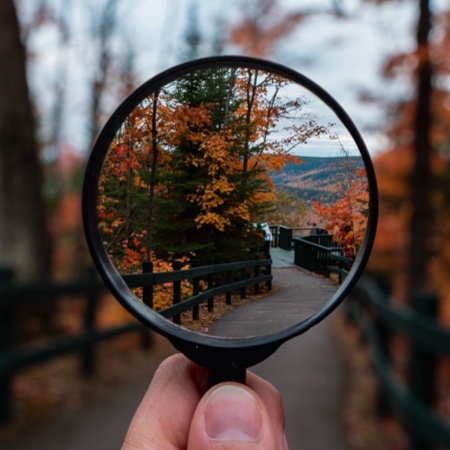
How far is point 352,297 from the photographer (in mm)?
5828

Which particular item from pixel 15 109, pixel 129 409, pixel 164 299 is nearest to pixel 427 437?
pixel 129 409

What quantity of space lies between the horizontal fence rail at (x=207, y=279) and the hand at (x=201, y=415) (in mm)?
104

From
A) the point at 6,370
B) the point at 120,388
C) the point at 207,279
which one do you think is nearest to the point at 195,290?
the point at 207,279

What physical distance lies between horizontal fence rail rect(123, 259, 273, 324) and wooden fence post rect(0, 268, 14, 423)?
368cm

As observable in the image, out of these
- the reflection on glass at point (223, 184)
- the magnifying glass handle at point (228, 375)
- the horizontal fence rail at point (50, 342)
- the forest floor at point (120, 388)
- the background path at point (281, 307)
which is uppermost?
the reflection on glass at point (223, 184)

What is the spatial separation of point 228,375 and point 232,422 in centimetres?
7

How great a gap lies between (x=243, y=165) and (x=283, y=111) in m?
0.09

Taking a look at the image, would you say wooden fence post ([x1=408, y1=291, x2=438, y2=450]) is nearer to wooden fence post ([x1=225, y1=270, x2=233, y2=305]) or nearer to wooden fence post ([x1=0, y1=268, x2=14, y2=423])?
wooden fence post ([x1=225, y1=270, x2=233, y2=305])

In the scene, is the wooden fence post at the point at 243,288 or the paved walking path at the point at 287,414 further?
the paved walking path at the point at 287,414

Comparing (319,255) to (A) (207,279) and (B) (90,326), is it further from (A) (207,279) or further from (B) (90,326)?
A: (B) (90,326)

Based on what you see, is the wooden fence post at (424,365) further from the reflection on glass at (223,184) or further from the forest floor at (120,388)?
the reflection on glass at (223,184)

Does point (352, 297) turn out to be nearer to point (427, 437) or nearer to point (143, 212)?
point (427, 437)

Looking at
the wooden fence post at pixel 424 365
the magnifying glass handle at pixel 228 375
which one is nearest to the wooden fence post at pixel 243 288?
the magnifying glass handle at pixel 228 375

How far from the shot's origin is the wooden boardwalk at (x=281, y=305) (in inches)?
30.9
